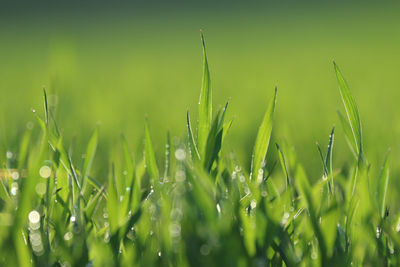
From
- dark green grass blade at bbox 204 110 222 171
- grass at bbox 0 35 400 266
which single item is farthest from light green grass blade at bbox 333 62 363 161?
dark green grass blade at bbox 204 110 222 171

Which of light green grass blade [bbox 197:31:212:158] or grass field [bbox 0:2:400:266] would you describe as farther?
light green grass blade [bbox 197:31:212:158]

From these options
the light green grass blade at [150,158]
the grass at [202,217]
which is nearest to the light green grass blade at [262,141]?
the grass at [202,217]

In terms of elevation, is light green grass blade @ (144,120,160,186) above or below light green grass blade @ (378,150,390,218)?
above

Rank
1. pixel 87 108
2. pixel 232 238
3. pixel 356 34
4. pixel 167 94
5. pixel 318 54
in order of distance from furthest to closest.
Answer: pixel 356 34, pixel 318 54, pixel 167 94, pixel 87 108, pixel 232 238

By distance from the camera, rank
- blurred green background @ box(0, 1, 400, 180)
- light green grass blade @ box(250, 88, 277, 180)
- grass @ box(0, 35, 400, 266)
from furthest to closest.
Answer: blurred green background @ box(0, 1, 400, 180)
light green grass blade @ box(250, 88, 277, 180)
grass @ box(0, 35, 400, 266)

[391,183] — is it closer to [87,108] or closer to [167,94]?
[87,108]

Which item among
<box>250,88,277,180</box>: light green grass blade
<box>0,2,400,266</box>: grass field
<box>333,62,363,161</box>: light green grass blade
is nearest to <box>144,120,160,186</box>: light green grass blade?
<box>0,2,400,266</box>: grass field

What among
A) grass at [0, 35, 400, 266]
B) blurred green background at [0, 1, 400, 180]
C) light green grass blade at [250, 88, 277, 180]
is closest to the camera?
grass at [0, 35, 400, 266]

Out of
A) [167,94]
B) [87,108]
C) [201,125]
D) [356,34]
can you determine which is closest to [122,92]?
[167,94]

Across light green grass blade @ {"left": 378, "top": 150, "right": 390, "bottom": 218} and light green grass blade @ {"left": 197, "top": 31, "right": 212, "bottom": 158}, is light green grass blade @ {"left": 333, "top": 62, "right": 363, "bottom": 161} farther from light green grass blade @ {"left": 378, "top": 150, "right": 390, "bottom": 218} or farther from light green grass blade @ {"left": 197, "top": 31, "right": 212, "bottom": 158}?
light green grass blade @ {"left": 197, "top": 31, "right": 212, "bottom": 158}
